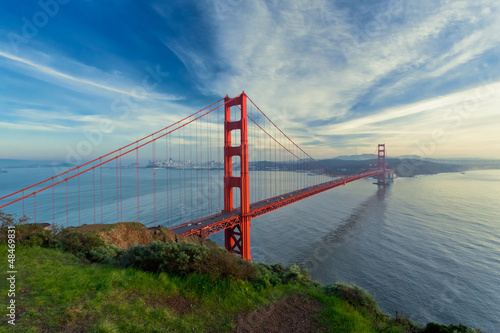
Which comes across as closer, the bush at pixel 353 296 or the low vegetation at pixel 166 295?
the low vegetation at pixel 166 295

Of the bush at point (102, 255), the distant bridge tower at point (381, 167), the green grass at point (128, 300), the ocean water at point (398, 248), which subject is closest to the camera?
the green grass at point (128, 300)

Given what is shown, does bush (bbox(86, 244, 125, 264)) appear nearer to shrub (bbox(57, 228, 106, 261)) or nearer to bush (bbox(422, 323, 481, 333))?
shrub (bbox(57, 228, 106, 261))

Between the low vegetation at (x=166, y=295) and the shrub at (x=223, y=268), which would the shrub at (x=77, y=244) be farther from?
the shrub at (x=223, y=268)

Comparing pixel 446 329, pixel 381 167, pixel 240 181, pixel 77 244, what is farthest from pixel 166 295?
pixel 381 167

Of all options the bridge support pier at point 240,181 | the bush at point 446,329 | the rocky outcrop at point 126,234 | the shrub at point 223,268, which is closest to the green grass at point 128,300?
the shrub at point 223,268

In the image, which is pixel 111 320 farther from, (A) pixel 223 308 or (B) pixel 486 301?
(B) pixel 486 301

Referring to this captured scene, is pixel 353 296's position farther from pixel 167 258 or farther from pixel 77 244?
pixel 77 244

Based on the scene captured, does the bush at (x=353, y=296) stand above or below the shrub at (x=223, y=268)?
below
